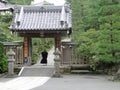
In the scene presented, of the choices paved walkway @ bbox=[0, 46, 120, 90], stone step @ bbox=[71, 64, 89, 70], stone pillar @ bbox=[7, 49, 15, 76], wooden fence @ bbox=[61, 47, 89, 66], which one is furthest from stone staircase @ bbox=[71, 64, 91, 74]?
paved walkway @ bbox=[0, 46, 120, 90]

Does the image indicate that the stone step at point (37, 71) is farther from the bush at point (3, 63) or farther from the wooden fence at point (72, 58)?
the wooden fence at point (72, 58)

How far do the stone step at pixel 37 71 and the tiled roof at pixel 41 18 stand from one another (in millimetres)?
3269

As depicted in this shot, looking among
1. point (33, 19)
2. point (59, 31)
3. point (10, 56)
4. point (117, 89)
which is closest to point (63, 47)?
point (59, 31)

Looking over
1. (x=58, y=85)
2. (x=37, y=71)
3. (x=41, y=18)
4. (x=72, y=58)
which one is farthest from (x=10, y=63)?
(x=58, y=85)

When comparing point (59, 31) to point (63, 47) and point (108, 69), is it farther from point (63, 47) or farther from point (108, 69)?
→ point (108, 69)

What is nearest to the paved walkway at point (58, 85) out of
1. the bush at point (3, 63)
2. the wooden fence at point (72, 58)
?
the bush at point (3, 63)

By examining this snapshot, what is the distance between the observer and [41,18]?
2942 cm

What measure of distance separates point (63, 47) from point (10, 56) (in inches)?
215

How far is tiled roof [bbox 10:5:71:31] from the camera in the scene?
2748 centimetres

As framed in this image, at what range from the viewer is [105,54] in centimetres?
2281

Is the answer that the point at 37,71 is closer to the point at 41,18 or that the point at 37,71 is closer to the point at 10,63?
the point at 10,63

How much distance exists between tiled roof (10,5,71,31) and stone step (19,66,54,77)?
3269mm

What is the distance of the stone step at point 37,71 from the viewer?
81.4 ft

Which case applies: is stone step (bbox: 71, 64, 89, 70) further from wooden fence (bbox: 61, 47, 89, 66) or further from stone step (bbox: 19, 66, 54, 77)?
stone step (bbox: 19, 66, 54, 77)
